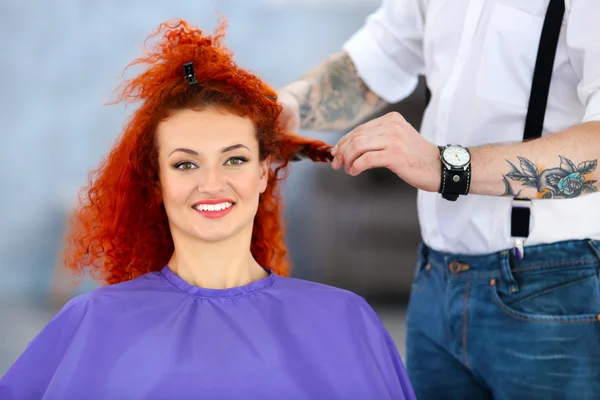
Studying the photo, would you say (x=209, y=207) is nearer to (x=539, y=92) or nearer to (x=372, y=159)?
(x=372, y=159)

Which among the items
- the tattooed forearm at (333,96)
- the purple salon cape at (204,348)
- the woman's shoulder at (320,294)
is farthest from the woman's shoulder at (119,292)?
the tattooed forearm at (333,96)

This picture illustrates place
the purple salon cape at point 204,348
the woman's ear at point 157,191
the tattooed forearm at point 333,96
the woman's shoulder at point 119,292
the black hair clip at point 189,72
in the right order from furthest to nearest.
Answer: the tattooed forearm at point 333,96, the woman's ear at point 157,191, the black hair clip at point 189,72, the woman's shoulder at point 119,292, the purple salon cape at point 204,348

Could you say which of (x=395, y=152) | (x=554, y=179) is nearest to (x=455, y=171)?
(x=395, y=152)

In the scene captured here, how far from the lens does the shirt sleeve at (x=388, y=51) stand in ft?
7.18

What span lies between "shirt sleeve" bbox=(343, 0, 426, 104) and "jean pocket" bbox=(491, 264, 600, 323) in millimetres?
819

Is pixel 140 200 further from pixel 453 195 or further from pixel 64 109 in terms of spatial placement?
pixel 64 109

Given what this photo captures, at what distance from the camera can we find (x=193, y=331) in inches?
62.1

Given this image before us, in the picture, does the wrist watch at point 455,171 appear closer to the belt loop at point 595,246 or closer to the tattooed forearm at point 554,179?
the tattooed forearm at point 554,179

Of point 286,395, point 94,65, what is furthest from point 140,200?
point 94,65

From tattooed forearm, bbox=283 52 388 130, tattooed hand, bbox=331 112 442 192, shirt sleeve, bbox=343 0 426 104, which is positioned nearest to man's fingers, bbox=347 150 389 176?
tattooed hand, bbox=331 112 442 192

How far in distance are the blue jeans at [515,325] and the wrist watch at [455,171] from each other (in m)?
0.30

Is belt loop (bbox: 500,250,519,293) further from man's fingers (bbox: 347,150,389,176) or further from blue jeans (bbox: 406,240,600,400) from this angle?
man's fingers (bbox: 347,150,389,176)

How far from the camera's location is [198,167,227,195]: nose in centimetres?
165

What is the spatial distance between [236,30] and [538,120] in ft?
9.22
